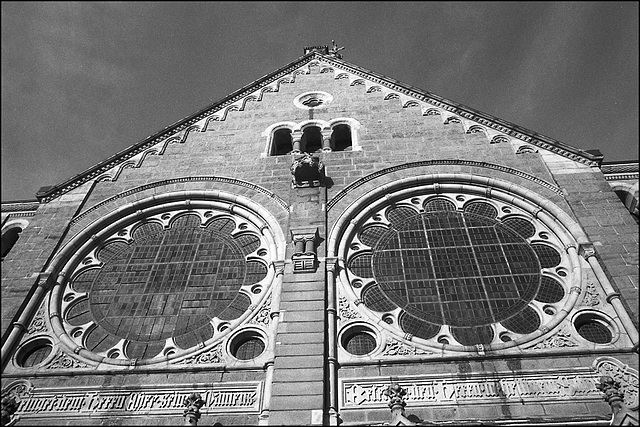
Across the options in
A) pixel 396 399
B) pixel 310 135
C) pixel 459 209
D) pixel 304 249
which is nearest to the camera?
pixel 396 399

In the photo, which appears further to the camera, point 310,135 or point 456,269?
point 310,135

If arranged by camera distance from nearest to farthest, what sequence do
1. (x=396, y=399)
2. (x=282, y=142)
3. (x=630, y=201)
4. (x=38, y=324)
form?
(x=396, y=399) → (x=38, y=324) → (x=630, y=201) → (x=282, y=142)

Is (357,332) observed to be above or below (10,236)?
below

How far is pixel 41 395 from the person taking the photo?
12.3 meters

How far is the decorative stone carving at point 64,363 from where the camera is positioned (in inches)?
507

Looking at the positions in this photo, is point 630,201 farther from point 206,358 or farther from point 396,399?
point 206,358

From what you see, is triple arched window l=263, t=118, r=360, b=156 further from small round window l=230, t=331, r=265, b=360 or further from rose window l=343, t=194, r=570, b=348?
small round window l=230, t=331, r=265, b=360

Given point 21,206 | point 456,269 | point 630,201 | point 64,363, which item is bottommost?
point 64,363

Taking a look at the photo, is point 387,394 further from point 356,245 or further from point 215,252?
point 215,252

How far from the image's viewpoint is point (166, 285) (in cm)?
1484

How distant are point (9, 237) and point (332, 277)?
10483 millimetres

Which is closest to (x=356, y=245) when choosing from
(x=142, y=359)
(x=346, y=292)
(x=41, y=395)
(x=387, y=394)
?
(x=346, y=292)

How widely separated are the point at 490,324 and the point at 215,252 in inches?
293

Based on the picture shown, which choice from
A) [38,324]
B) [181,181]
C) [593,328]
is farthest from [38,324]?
[593,328]
